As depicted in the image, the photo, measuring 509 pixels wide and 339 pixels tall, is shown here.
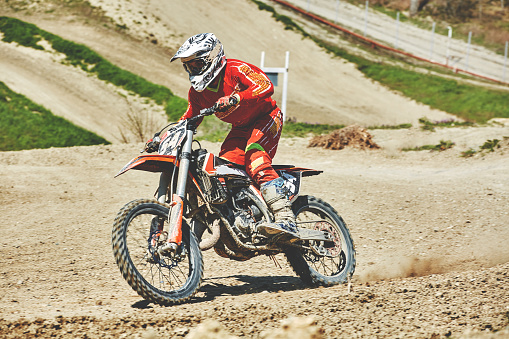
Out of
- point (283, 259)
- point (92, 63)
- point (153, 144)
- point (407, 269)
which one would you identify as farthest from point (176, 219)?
point (92, 63)

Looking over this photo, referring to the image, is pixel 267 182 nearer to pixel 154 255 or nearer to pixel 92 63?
pixel 154 255

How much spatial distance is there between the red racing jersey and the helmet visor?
0.79 ft

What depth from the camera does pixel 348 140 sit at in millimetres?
14805

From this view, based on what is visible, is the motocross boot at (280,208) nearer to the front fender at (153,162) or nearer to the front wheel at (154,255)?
the front wheel at (154,255)

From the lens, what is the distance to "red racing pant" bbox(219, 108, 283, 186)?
5.79 m

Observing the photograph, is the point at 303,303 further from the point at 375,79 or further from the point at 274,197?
the point at 375,79

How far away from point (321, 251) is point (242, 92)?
72.4 inches

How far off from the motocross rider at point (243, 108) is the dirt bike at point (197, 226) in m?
0.15

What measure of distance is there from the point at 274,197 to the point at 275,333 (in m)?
2.48

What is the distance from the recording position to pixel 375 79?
28766mm

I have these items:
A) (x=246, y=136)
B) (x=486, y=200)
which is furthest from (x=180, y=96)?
(x=246, y=136)

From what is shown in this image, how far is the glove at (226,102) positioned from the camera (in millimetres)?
5410

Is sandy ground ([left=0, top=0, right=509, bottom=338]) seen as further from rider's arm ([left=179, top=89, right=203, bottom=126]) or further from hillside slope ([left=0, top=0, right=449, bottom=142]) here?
rider's arm ([left=179, top=89, right=203, bottom=126])

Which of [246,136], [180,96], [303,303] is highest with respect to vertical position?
[246,136]
